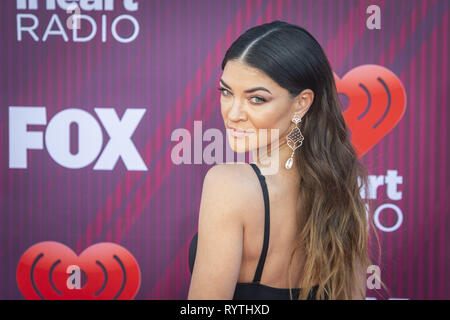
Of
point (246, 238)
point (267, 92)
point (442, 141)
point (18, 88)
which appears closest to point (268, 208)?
point (246, 238)

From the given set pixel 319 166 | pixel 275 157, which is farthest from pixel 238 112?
pixel 319 166

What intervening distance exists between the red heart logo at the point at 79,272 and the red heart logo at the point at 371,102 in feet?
Result: 5.20

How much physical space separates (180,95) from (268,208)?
1.48m

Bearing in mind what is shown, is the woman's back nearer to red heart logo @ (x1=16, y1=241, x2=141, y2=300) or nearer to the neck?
the neck

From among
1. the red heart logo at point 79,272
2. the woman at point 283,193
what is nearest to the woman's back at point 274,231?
the woman at point 283,193

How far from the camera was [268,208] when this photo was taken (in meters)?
1.26

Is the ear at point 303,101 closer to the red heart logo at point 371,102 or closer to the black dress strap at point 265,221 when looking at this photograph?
the black dress strap at point 265,221

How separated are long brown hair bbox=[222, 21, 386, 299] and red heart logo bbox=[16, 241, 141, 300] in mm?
1596

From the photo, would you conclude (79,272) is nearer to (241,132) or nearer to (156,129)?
(156,129)

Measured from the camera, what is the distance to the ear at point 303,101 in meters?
1.36

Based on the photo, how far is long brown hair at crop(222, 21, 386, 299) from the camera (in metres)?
1.29

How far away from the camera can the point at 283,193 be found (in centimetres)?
130

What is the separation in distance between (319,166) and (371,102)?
1333 mm

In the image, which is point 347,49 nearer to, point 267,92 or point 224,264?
point 267,92
